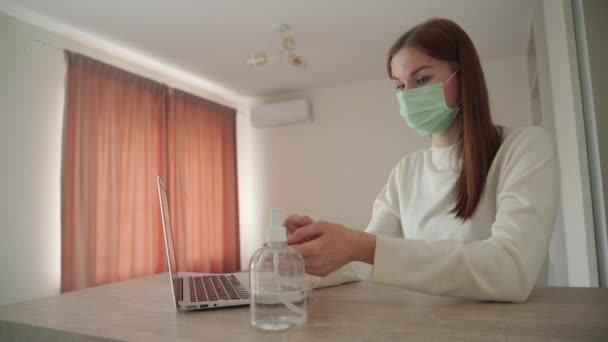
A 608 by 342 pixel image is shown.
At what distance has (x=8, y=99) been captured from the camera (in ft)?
8.07

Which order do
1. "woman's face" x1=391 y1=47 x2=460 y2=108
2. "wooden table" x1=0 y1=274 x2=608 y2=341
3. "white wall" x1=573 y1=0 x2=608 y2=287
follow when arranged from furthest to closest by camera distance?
"white wall" x1=573 y1=0 x2=608 y2=287, "woman's face" x1=391 y1=47 x2=460 y2=108, "wooden table" x1=0 y1=274 x2=608 y2=341

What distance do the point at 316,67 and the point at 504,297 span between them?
3.37 m

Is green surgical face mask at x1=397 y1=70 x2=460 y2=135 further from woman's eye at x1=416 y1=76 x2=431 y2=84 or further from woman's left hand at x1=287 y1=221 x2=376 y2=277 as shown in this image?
woman's left hand at x1=287 y1=221 x2=376 y2=277

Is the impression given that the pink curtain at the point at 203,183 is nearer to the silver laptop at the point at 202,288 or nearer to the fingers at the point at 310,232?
the silver laptop at the point at 202,288

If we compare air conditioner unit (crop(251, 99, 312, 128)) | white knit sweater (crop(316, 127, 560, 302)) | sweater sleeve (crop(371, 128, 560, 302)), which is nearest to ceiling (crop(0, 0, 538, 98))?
air conditioner unit (crop(251, 99, 312, 128))

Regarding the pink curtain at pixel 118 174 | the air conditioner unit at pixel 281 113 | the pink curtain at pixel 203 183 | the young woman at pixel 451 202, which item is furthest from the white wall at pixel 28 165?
the young woman at pixel 451 202

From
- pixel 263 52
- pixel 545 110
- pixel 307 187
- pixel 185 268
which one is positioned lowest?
pixel 185 268

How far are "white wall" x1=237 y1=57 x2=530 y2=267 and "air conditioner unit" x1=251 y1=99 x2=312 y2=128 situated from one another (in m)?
0.12

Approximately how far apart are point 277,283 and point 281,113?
398 centimetres

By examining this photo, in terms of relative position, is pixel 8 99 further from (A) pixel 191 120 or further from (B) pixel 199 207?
(B) pixel 199 207

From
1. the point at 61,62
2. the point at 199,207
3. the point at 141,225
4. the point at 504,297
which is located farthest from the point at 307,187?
the point at 504,297

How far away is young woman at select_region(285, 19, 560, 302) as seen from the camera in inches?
24.3

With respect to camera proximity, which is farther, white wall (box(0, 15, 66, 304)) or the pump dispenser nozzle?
white wall (box(0, 15, 66, 304))

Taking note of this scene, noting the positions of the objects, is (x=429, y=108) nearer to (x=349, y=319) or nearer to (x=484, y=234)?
(x=484, y=234)
